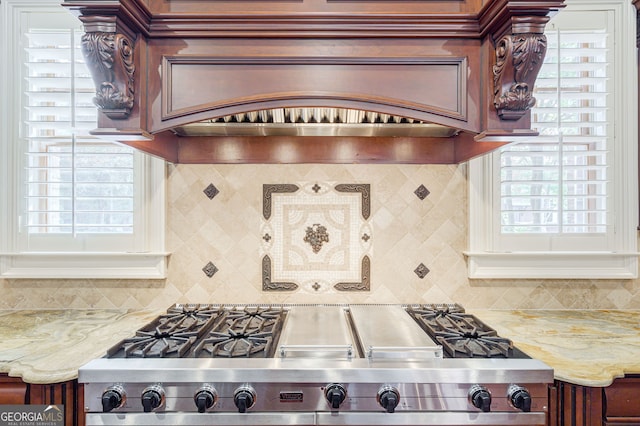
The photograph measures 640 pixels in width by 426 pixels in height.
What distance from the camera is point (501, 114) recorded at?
4.55ft

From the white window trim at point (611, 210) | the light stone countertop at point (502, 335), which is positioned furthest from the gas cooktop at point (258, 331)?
the white window trim at point (611, 210)

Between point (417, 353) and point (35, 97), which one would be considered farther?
point (35, 97)

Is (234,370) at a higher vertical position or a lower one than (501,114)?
lower

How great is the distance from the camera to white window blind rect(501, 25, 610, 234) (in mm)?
1905

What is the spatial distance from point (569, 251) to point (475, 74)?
1.15 m

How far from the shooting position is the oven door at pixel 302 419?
122 cm

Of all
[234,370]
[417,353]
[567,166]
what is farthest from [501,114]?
[234,370]

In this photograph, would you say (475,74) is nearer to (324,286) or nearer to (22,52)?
(324,286)

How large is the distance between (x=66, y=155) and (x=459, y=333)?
6.85ft

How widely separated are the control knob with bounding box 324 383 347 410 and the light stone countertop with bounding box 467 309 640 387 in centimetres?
73

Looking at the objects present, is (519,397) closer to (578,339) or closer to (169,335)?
(578,339)

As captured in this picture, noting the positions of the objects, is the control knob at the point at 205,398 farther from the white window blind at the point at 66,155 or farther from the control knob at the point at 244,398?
the white window blind at the point at 66,155

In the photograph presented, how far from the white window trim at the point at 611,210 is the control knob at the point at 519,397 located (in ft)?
2.55

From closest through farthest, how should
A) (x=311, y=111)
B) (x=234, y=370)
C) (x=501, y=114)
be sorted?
(x=234, y=370), (x=501, y=114), (x=311, y=111)
